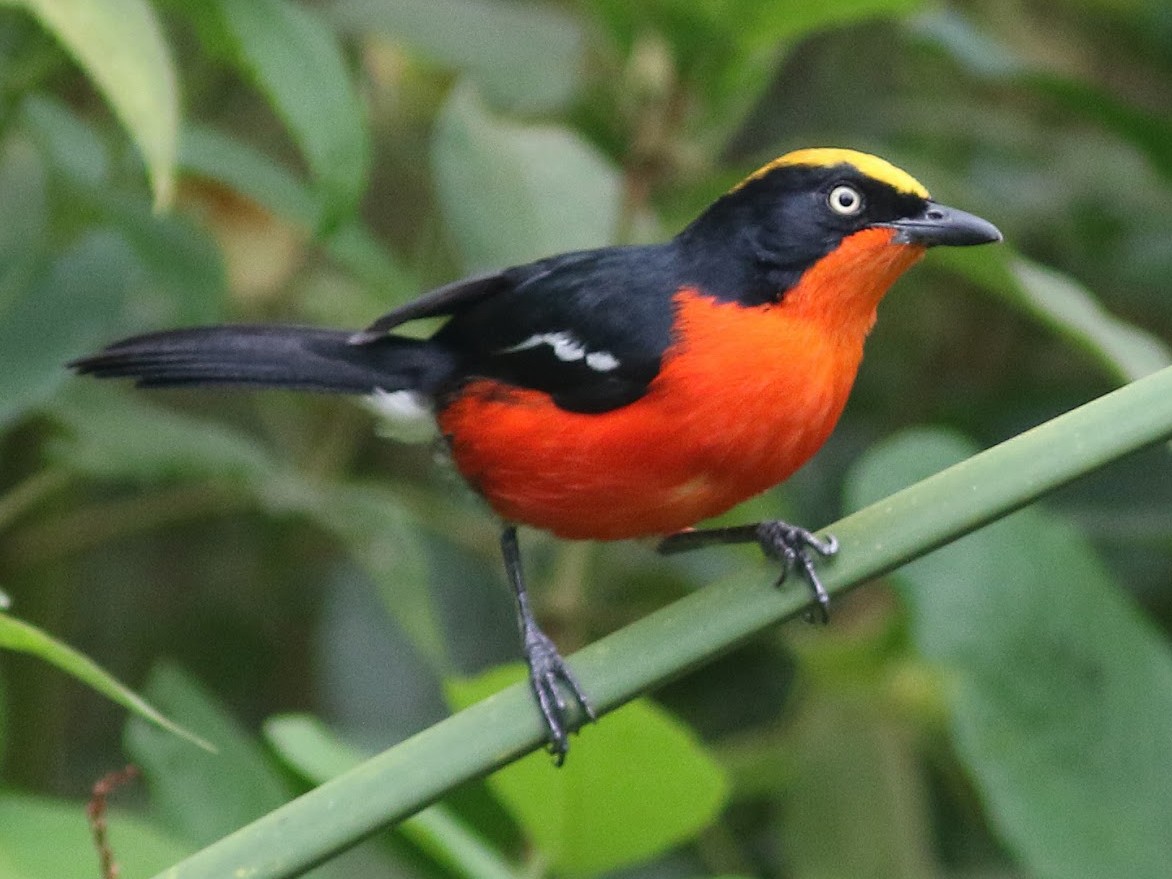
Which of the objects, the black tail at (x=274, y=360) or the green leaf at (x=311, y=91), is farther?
the black tail at (x=274, y=360)

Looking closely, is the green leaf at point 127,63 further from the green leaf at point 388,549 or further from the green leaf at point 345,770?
the green leaf at point 388,549

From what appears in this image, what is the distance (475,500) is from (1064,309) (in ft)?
2.63

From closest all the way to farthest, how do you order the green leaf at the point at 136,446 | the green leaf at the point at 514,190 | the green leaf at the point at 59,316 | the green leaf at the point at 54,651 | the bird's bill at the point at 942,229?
1. the green leaf at the point at 54,651
2. the bird's bill at the point at 942,229
3. the green leaf at the point at 59,316
4. the green leaf at the point at 136,446
5. the green leaf at the point at 514,190

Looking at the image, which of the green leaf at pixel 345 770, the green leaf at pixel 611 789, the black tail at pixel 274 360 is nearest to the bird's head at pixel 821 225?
the black tail at pixel 274 360

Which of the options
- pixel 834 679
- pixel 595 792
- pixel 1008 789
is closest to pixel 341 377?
pixel 595 792

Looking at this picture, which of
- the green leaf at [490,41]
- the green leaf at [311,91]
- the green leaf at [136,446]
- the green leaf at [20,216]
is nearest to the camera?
the green leaf at [311,91]

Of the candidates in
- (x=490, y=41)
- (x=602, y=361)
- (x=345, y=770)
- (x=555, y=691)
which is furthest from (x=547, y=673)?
(x=490, y=41)

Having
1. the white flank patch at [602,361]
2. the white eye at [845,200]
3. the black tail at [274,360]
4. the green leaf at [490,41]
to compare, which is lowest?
the white flank patch at [602,361]

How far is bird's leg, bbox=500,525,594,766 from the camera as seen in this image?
1.55 m

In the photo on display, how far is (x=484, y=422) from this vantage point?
2037 mm

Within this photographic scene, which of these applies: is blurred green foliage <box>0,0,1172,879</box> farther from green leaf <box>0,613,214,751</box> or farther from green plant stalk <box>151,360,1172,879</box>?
green plant stalk <box>151,360,1172,879</box>

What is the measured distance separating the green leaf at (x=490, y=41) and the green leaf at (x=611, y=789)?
133 centimetres

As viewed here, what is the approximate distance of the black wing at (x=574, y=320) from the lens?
1889mm

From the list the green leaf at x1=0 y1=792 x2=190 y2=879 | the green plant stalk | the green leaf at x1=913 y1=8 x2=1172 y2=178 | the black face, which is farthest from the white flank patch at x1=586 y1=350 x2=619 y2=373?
the green leaf at x1=913 y1=8 x2=1172 y2=178
